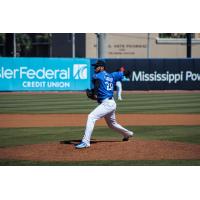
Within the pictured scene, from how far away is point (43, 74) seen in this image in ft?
75.6

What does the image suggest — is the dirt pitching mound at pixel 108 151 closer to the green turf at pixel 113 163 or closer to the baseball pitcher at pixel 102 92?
the green turf at pixel 113 163

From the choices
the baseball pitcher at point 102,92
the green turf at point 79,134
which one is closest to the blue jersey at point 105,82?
the baseball pitcher at point 102,92

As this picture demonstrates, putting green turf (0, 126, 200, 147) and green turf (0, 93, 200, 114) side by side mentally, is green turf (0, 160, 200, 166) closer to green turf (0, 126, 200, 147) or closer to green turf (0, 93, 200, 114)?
green turf (0, 126, 200, 147)

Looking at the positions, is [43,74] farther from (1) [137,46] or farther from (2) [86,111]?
(1) [137,46]

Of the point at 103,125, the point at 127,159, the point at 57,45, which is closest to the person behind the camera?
the point at 127,159

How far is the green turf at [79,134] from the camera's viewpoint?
33.5ft

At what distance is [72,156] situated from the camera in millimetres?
8438

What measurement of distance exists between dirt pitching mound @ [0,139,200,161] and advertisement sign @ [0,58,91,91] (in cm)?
1134

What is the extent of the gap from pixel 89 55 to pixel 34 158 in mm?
28176

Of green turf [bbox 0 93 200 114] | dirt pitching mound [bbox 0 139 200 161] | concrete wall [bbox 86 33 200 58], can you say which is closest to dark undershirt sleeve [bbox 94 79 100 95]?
dirt pitching mound [bbox 0 139 200 161]

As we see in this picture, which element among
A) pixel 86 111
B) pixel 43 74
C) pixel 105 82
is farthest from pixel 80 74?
pixel 105 82

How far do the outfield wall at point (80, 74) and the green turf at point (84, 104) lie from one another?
50cm
